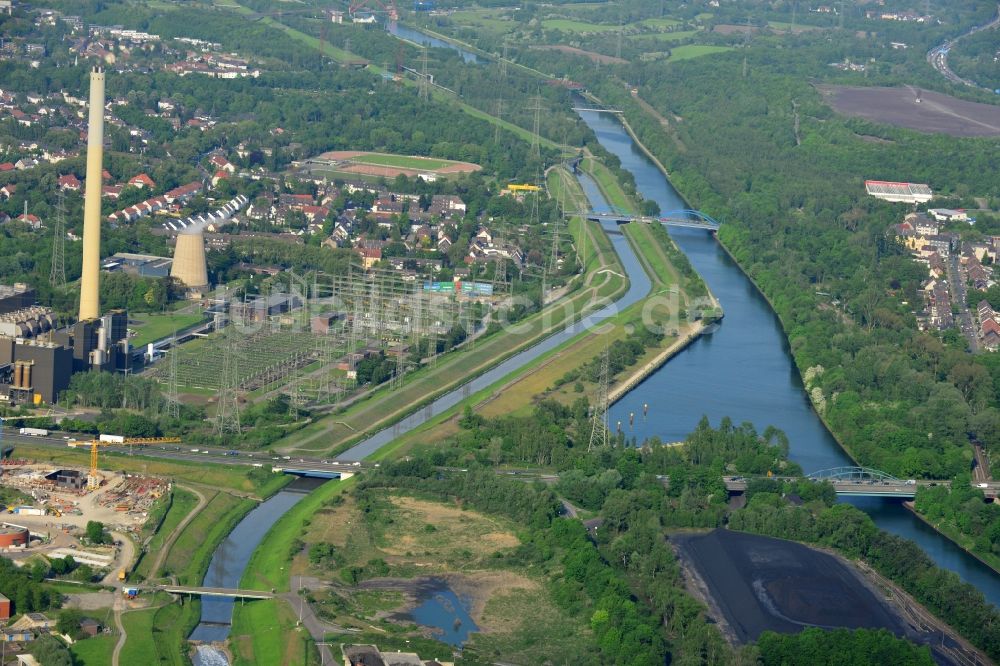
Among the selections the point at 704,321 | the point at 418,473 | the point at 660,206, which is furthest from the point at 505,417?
the point at 660,206

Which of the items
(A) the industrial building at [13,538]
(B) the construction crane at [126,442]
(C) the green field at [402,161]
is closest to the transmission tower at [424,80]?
(C) the green field at [402,161]

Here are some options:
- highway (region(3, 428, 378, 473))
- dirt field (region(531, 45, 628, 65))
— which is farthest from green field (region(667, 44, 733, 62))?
highway (region(3, 428, 378, 473))

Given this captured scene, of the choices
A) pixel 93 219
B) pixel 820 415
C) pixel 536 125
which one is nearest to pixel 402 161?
pixel 536 125

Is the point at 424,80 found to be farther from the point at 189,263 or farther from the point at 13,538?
the point at 13,538

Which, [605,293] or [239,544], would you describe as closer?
[239,544]

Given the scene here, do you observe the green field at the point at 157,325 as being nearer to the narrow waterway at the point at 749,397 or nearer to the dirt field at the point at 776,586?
the narrow waterway at the point at 749,397

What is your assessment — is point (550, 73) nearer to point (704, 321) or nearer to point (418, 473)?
point (704, 321)

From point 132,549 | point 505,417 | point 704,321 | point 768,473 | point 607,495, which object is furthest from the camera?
point 704,321
